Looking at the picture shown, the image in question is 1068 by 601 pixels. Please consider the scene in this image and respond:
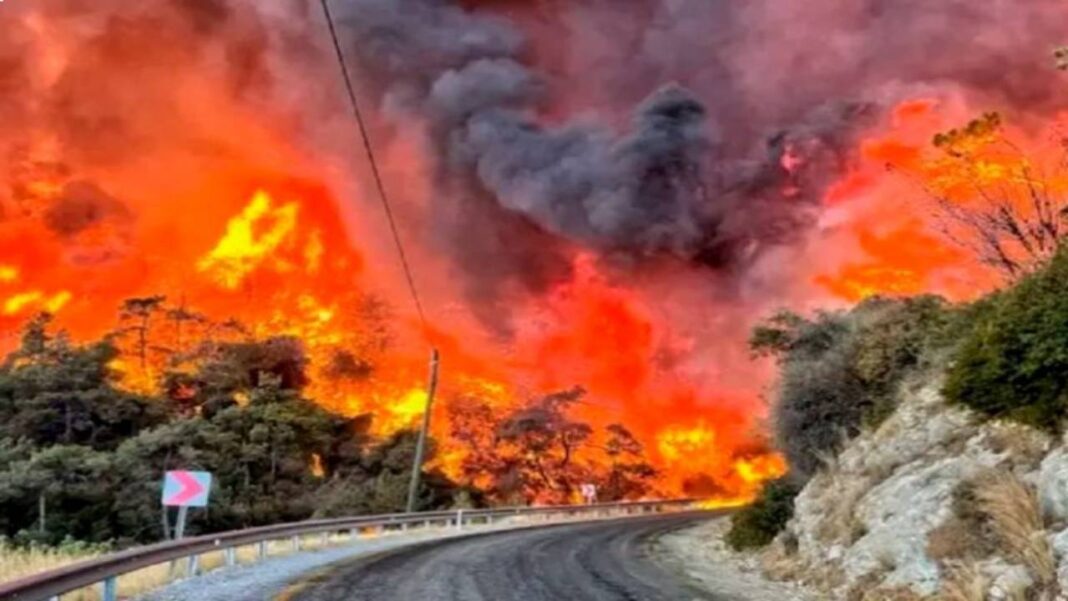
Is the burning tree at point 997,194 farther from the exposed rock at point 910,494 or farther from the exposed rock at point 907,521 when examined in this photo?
the exposed rock at point 907,521

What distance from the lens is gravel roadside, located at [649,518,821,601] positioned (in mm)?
13141

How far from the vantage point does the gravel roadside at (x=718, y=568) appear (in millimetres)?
13141

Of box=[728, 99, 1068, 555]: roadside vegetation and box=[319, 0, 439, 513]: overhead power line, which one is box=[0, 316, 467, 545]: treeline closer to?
box=[319, 0, 439, 513]: overhead power line

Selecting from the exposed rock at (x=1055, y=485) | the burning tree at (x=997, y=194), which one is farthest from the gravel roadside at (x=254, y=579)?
the burning tree at (x=997, y=194)

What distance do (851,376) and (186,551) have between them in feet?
44.6

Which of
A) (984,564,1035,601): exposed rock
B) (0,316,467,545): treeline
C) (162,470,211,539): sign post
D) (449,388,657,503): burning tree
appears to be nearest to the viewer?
(984,564,1035,601): exposed rock

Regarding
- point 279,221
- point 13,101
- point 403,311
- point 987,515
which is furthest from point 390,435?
point 13,101

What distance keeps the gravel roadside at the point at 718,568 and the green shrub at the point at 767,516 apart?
0.47m

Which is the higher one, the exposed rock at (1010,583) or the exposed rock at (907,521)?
the exposed rock at (907,521)

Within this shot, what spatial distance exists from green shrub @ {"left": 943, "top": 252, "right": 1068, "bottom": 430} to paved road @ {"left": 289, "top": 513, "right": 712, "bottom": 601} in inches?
175

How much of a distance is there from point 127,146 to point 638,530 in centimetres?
8206

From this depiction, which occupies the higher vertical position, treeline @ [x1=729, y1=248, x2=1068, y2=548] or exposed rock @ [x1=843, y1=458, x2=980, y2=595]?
treeline @ [x1=729, y1=248, x2=1068, y2=548]

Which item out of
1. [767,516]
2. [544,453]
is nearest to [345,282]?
[544,453]

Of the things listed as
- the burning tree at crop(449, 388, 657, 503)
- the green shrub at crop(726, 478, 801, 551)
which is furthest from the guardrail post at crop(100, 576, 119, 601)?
the burning tree at crop(449, 388, 657, 503)
